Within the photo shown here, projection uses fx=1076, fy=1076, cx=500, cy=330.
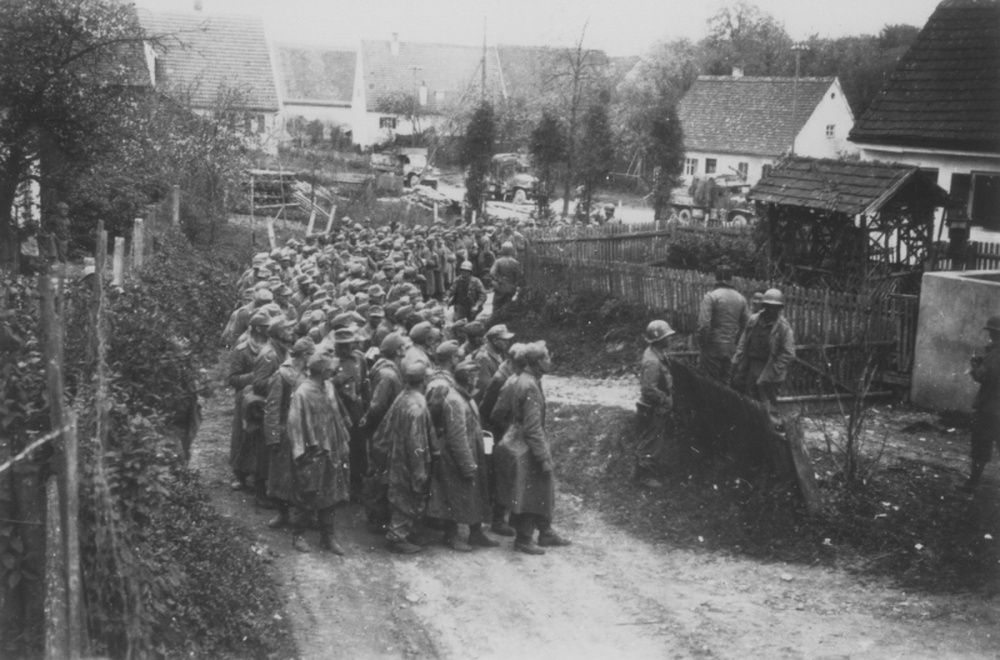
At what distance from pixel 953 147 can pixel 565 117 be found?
59.1ft

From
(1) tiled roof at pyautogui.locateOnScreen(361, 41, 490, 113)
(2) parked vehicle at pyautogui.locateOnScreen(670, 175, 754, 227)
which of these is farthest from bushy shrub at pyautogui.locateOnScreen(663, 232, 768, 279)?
(1) tiled roof at pyautogui.locateOnScreen(361, 41, 490, 113)

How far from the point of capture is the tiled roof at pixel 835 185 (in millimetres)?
16291

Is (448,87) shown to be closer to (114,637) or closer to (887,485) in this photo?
(887,485)

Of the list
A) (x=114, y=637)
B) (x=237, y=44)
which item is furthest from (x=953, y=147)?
(x=237, y=44)

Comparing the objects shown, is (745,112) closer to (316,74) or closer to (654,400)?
(316,74)

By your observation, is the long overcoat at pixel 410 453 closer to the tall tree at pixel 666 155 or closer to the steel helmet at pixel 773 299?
the steel helmet at pixel 773 299

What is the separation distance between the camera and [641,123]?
1773 inches

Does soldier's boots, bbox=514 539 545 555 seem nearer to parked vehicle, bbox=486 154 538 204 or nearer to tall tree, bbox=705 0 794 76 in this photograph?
parked vehicle, bbox=486 154 538 204

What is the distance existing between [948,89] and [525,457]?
16.1 m

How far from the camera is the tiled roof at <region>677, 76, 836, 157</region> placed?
42.6 metres

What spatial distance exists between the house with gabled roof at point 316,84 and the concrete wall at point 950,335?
1962 inches

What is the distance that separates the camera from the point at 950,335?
12.8m

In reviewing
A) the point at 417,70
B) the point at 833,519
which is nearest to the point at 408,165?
the point at 417,70

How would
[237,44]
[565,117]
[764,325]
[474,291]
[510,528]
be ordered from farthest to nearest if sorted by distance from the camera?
[237,44] → [565,117] → [474,291] → [764,325] → [510,528]
